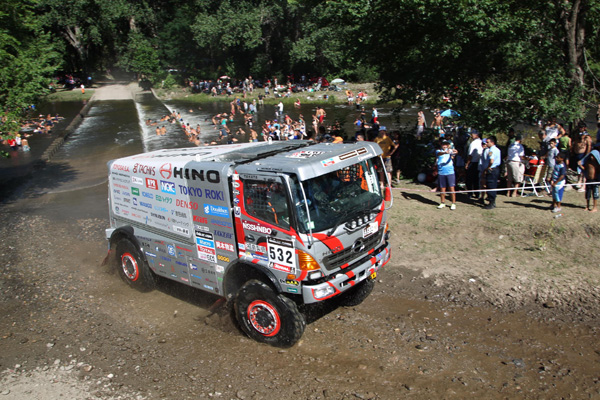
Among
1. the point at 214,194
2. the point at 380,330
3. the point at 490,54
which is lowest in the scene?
the point at 380,330

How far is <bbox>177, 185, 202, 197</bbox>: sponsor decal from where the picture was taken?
26.2ft

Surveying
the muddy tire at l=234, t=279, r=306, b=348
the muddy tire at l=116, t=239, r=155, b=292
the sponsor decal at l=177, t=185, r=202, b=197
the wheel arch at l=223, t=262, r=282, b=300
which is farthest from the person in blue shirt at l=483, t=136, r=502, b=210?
the muddy tire at l=116, t=239, r=155, b=292

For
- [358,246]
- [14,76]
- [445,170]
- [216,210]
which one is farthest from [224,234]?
[14,76]

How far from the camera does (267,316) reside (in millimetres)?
7496

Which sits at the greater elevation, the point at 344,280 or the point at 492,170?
the point at 492,170

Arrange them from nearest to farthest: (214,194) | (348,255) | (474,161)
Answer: (348,255) < (214,194) < (474,161)

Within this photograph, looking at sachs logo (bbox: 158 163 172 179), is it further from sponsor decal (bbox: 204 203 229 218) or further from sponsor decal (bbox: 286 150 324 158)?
sponsor decal (bbox: 286 150 324 158)

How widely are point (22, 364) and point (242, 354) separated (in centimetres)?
354

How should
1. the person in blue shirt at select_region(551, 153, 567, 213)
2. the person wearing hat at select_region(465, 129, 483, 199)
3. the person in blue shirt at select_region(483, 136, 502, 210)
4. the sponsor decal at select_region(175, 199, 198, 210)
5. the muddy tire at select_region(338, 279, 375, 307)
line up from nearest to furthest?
the sponsor decal at select_region(175, 199, 198, 210) < the muddy tire at select_region(338, 279, 375, 307) < the person in blue shirt at select_region(551, 153, 567, 213) < the person in blue shirt at select_region(483, 136, 502, 210) < the person wearing hat at select_region(465, 129, 483, 199)

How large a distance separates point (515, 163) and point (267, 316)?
→ 27.7 feet

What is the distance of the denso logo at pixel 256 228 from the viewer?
23.5 ft

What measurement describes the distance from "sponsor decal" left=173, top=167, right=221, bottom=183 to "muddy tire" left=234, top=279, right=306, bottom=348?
68.4 inches

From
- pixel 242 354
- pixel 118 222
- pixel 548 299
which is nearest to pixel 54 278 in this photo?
pixel 118 222

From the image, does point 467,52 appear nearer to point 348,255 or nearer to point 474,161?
point 474,161
